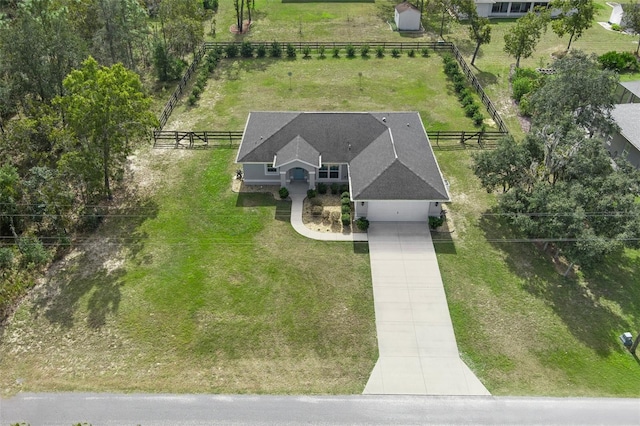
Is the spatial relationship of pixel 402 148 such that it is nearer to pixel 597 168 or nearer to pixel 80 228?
pixel 597 168

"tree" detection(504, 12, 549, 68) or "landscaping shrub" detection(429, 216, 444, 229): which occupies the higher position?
"tree" detection(504, 12, 549, 68)

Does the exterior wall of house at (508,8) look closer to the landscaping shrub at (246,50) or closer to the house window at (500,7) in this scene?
the house window at (500,7)

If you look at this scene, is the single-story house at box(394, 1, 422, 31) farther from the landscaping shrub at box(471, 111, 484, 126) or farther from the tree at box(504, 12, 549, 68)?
the landscaping shrub at box(471, 111, 484, 126)

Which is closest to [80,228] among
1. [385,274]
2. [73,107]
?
[73,107]

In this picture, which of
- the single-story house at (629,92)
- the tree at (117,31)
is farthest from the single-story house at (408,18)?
the tree at (117,31)

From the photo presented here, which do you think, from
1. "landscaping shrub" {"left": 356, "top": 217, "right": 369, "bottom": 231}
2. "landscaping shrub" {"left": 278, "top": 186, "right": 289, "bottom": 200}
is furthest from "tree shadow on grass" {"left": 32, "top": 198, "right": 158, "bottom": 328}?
"landscaping shrub" {"left": 356, "top": 217, "right": 369, "bottom": 231}

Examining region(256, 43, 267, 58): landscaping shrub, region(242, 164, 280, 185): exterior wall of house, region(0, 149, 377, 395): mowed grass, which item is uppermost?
region(256, 43, 267, 58): landscaping shrub

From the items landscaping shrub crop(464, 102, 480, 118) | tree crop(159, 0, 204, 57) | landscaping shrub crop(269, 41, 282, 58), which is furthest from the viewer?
landscaping shrub crop(269, 41, 282, 58)
